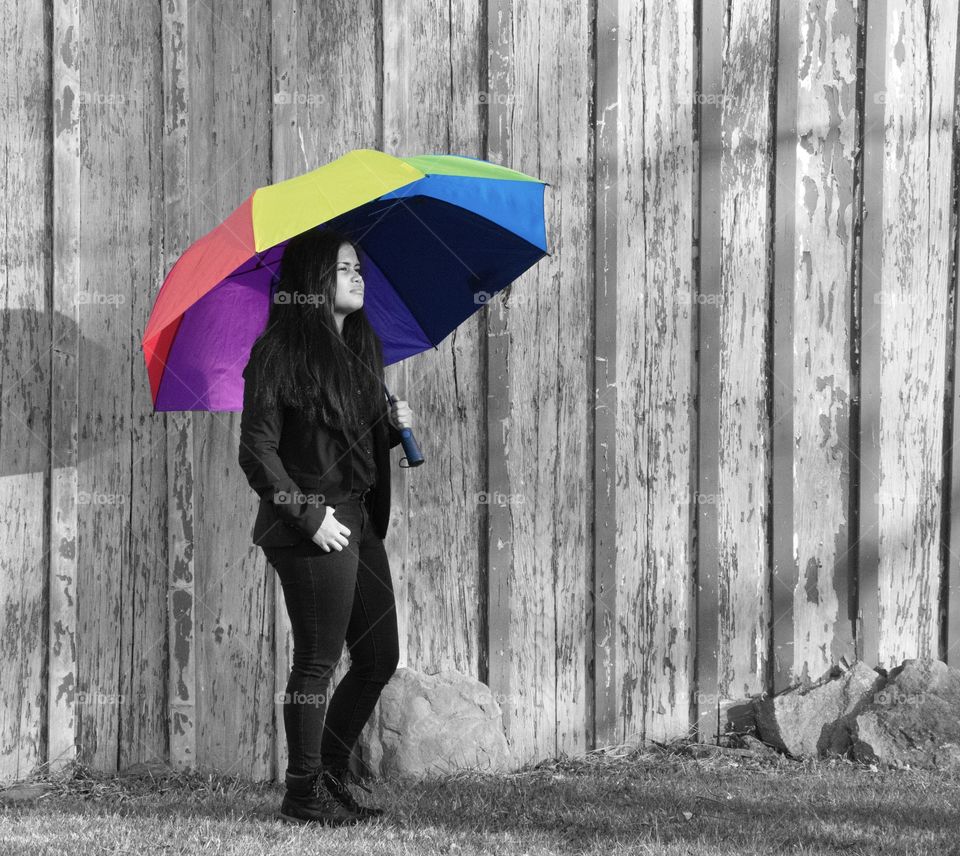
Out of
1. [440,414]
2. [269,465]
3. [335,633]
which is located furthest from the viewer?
[440,414]

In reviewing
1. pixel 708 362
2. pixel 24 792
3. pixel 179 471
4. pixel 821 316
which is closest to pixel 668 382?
pixel 708 362

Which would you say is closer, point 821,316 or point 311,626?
point 311,626

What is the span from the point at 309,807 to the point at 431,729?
806 mm

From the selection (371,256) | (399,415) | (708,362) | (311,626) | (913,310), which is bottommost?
(311,626)

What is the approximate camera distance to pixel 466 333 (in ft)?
13.9

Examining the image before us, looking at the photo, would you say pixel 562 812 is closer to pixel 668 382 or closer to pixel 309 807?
pixel 309 807

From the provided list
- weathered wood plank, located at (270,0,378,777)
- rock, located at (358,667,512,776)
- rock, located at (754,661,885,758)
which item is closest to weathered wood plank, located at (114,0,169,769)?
weathered wood plank, located at (270,0,378,777)

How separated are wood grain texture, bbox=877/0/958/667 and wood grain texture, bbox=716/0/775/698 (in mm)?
505

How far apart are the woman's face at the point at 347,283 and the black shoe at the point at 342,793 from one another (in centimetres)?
153

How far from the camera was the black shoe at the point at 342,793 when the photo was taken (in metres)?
3.37

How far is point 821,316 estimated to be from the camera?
430 centimetres

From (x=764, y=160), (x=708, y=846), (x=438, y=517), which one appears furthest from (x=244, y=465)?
(x=764, y=160)

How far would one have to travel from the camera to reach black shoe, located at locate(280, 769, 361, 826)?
3285 millimetres

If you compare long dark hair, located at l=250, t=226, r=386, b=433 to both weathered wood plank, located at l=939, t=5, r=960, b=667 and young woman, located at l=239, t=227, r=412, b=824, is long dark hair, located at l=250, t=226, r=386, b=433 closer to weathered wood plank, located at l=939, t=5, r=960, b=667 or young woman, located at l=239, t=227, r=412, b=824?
young woman, located at l=239, t=227, r=412, b=824
